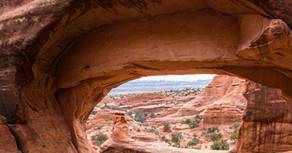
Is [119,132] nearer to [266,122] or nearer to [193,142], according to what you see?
[266,122]

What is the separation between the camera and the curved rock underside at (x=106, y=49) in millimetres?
4820

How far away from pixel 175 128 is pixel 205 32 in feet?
66.4

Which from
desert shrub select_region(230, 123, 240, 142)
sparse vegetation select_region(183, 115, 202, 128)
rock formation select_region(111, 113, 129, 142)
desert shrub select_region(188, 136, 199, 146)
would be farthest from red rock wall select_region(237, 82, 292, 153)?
sparse vegetation select_region(183, 115, 202, 128)

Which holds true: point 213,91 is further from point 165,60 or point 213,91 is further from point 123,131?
point 165,60

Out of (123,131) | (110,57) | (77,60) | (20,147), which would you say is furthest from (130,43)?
(123,131)

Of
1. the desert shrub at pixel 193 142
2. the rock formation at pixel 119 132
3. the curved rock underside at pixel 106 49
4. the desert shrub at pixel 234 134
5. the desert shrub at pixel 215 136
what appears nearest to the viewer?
the curved rock underside at pixel 106 49

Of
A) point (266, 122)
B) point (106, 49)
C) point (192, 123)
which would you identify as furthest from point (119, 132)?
point (192, 123)

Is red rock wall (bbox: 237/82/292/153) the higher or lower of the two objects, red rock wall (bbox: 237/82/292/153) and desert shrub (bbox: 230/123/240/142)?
the higher

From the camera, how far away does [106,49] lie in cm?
561

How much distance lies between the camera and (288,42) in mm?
4309

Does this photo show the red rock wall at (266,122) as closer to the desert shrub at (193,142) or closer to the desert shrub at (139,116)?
the desert shrub at (193,142)

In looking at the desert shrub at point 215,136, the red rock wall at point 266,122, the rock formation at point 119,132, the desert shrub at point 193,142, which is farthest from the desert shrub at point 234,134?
the red rock wall at point 266,122

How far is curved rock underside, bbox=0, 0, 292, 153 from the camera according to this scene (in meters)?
4.82

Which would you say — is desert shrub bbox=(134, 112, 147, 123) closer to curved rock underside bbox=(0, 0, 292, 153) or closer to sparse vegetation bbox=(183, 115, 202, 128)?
sparse vegetation bbox=(183, 115, 202, 128)
